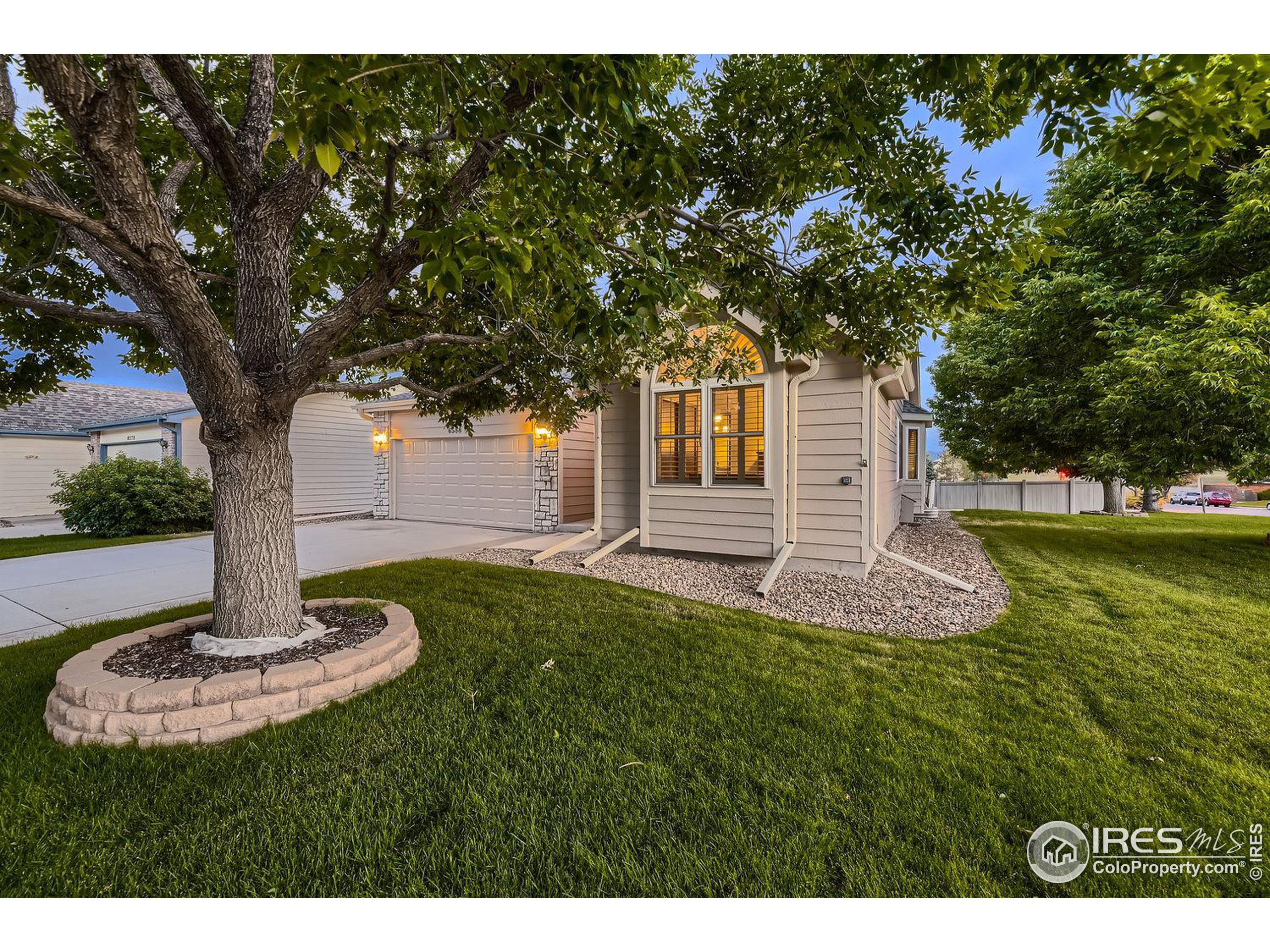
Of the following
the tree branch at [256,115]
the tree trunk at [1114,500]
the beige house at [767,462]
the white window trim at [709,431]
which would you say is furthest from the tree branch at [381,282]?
the tree trunk at [1114,500]

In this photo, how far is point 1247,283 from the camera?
634 cm

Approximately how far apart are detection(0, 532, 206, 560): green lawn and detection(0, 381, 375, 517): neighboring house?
2.84m

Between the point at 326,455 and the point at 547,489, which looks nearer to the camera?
the point at 547,489

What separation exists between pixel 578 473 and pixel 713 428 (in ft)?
16.1

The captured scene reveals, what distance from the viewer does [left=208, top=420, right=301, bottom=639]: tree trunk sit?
287cm

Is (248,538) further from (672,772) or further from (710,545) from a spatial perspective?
(710,545)

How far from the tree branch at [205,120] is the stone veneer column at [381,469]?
1007 centimetres

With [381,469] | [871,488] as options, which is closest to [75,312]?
[871,488]

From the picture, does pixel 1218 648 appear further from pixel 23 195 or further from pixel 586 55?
pixel 23 195

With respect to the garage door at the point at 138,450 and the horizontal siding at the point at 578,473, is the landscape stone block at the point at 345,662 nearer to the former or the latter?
the horizontal siding at the point at 578,473

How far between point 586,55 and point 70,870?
3324 millimetres

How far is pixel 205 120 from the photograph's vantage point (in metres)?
2.49
